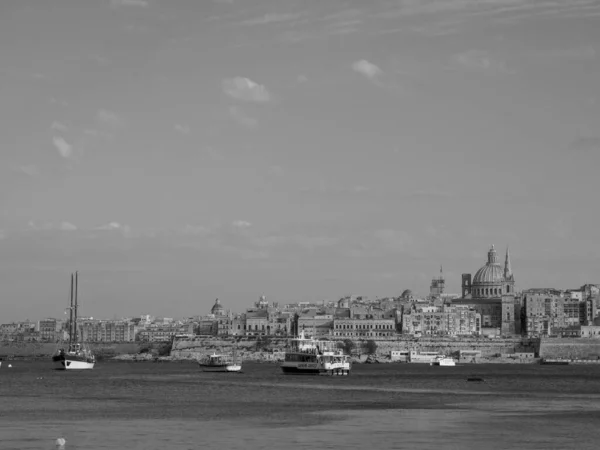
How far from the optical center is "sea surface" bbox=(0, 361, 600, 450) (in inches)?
1639

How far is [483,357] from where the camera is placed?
587 feet

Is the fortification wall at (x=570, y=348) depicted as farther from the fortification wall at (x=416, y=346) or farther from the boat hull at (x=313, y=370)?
the boat hull at (x=313, y=370)

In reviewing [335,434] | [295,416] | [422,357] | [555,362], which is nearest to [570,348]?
[555,362]

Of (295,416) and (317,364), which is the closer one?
(295,416)

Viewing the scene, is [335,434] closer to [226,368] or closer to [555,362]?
[226,368]

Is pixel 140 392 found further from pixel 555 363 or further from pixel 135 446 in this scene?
pixel 555 363

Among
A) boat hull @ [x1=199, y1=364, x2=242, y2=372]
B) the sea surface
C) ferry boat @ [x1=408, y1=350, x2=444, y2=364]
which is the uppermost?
the sea surface

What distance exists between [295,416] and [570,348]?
136 m

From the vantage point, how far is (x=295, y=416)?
51906mm

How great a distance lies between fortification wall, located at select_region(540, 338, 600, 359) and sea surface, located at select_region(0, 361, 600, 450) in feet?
331

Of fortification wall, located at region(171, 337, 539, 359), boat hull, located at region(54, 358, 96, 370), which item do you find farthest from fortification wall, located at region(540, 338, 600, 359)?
boat hull, located at region(54, 358, 96, 370)

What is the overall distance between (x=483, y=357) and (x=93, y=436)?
139873 millimetres

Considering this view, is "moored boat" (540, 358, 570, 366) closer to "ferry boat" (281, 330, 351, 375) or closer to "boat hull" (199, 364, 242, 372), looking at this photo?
"boat hull" (199, 364, 242, 372)

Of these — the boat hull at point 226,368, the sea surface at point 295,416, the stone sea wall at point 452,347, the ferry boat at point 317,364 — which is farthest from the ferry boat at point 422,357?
the sea surface at point 295,416
